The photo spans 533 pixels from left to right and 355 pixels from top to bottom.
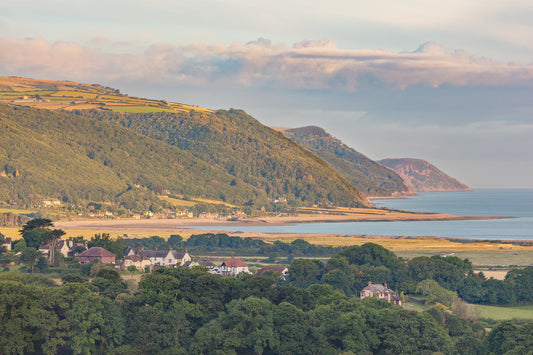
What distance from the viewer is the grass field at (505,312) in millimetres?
73250

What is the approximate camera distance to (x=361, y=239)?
15362cm

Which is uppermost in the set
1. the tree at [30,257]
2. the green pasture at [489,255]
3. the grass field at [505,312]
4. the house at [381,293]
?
the green pasture at [489,255]

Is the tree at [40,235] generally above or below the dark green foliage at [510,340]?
above

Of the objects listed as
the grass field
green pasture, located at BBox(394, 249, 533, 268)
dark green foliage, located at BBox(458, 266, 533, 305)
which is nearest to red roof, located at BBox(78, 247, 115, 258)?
dark green foliage, located at BBox(458, 266, 533, 305)

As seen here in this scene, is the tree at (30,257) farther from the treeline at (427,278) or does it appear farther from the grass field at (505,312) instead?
the grass field at (505,312)

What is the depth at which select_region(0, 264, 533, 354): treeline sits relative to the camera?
51.8 metres

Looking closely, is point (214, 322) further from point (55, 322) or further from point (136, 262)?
point (136, 262)

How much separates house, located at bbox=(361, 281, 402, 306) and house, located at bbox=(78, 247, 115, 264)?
101 ft

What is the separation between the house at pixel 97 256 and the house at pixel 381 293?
30.9 meters

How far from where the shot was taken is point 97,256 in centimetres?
8819

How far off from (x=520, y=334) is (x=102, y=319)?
30.2 m

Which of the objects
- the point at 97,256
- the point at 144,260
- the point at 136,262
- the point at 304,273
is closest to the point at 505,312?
the point at 304,273

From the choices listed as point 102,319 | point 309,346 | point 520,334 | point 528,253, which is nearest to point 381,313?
point 309,346

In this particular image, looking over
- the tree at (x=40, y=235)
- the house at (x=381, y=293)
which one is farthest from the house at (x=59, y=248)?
the house at (x=381, y=293)
